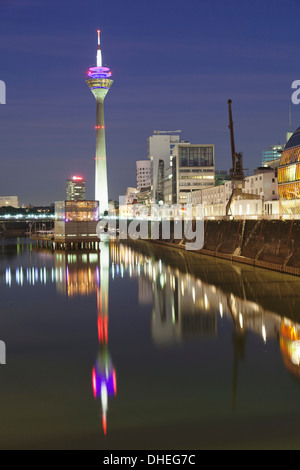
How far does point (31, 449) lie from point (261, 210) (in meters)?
63.8

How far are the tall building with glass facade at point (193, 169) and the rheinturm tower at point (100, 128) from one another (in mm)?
39166

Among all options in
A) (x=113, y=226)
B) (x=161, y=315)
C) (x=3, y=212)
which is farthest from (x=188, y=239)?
(x=3, y=212)

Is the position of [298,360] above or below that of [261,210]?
below

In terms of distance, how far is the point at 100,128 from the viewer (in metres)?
155

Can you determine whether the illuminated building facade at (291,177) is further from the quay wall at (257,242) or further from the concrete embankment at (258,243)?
the concrete embankment at (258,243)

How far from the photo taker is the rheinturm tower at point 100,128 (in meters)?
155

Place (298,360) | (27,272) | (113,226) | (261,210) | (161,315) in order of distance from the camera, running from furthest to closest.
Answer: (113,226) < (261,210) < (27,272) < (161,315) < (298,360)

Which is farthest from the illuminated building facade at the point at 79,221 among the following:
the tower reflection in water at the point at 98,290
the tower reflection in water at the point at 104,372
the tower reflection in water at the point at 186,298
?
the tower reflection in water at the point at 104,372

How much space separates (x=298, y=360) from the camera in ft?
45.8

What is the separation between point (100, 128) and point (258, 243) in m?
125

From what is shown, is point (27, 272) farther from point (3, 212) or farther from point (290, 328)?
point (3, 212)

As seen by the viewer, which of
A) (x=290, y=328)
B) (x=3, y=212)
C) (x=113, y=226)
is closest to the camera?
(x=290, y=328)

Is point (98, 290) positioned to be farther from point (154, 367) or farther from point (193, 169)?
point (193, 169)

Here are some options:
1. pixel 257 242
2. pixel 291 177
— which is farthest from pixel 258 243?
pixel 291 177
